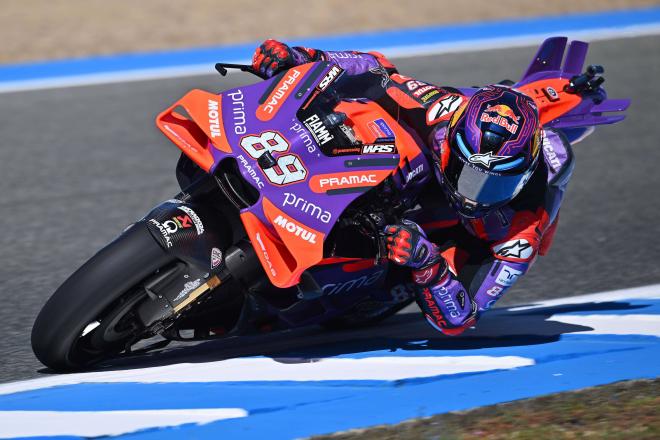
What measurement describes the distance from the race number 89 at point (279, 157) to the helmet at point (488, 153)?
0.62 metres

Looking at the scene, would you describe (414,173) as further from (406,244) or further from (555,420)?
(555,420)

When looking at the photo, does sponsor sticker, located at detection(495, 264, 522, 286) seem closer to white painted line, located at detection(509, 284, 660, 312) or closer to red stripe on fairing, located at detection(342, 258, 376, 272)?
red stripe on fairing, located at detection(342, 258, 376, 272)

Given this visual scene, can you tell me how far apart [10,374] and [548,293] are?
289cm

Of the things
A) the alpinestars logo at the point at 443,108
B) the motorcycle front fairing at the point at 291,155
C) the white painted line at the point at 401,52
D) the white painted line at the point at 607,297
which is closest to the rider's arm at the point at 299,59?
the motorcycle front fairing at the point at 291,155

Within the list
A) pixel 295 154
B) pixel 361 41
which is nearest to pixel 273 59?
pixel 295 154

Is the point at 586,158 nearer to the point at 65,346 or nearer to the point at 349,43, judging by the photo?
the point at 349,43

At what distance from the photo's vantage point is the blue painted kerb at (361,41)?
10.8 m

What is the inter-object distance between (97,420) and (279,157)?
1168 mm

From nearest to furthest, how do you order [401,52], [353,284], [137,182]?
[353,284], [137,182], [401,52]

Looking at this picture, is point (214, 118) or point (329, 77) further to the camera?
point (329, 77)

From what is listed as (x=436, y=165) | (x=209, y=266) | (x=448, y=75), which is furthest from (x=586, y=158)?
(x=209, y=266)

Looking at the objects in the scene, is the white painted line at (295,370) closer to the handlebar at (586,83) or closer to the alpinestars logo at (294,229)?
the alpinestars logo at (294,229)

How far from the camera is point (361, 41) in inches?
468

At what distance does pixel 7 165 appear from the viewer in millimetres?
7836
